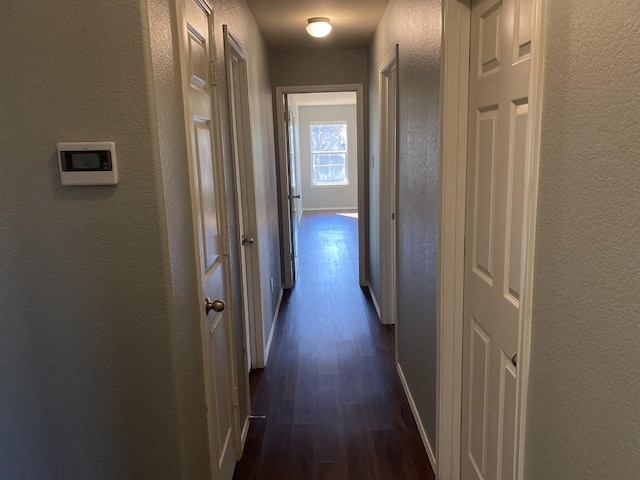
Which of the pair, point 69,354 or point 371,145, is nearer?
point 69,354

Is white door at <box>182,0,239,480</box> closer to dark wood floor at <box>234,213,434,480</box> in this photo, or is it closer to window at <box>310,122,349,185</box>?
dark wood floor at <box>234,213,434,480</box>

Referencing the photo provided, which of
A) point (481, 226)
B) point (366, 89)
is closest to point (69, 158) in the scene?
point (481, 226)

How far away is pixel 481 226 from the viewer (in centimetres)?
176

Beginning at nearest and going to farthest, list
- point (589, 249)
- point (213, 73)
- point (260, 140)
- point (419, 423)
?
point (589, 249)
point (213, 73)
point (419, 423)
point (260, 140)

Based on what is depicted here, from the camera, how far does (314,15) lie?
3.50 m

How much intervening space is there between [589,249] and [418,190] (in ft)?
4.95

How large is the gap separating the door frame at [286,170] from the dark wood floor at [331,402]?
46cm

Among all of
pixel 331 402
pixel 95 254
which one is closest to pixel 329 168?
pixel 331 402

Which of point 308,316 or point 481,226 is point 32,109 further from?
point 308,316

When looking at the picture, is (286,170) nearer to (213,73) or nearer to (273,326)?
(273,326)

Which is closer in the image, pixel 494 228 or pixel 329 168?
pixel 494 228

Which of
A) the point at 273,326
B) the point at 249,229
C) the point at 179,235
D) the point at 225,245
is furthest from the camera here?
the point at 273,326

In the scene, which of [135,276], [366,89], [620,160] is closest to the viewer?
[620,160]

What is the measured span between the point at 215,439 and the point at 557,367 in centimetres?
137
